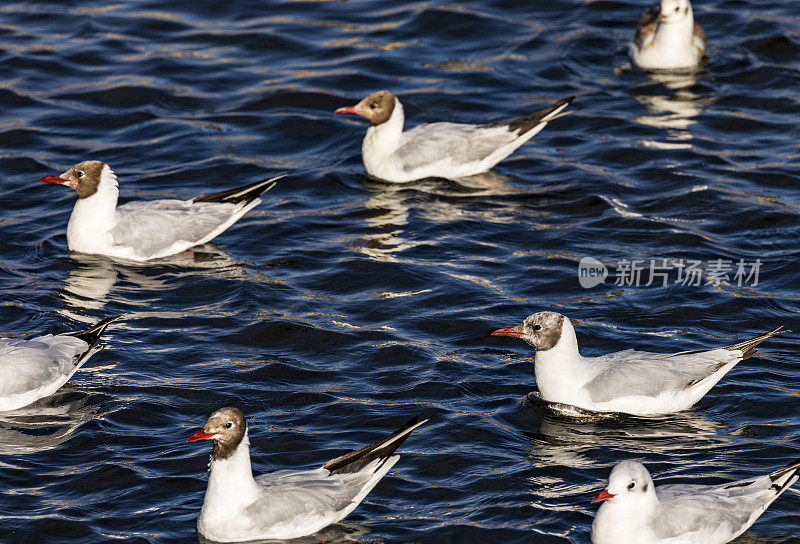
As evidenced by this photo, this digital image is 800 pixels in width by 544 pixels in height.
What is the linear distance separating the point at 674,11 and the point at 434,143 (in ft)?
17.1

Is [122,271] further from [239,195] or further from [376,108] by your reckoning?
[376,108]

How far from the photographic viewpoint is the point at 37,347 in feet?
40.1

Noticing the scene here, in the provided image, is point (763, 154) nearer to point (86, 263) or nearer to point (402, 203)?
point (402, 203)

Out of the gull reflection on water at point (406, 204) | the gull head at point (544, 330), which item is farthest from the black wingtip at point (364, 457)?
the gull reflection on water at point (406, 204)

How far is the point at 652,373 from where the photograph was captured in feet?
38.3

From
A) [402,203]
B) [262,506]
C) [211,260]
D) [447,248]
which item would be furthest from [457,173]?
[262,506]

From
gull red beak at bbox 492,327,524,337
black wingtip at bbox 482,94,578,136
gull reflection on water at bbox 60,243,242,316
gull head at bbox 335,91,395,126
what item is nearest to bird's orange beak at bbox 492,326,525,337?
gull red beak at bbox 492,327,524,337

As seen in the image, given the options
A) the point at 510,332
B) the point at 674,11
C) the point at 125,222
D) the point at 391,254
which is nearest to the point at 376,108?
the point at 391,254

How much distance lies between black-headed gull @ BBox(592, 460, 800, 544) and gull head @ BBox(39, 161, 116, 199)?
8406 millimetres

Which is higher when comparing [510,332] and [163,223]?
[163,223]

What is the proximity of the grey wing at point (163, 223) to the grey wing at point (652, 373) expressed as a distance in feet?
19.0

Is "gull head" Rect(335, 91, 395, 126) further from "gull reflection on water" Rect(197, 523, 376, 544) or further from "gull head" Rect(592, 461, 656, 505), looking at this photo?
"gull head" Rect(592, 461, 656, 505)

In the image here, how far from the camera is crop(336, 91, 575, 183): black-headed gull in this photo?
686 inches

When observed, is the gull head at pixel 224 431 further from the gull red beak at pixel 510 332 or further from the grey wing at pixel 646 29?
the grey wing at pixel 646 29
